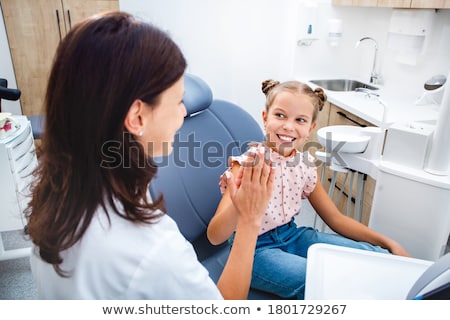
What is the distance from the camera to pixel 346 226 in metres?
1.24

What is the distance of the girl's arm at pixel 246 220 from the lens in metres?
0.83

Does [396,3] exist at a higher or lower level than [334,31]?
higher

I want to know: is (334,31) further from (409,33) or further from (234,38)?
(234,38)

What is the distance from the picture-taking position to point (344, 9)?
2904mm

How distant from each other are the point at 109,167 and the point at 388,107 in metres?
1.99

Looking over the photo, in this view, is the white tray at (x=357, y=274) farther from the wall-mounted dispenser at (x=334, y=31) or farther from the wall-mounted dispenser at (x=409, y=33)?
the wall-mounted dispenser at (x=334, y=31)

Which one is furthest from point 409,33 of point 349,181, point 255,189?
point 255,189

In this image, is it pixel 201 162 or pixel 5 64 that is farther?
pixel 5 64

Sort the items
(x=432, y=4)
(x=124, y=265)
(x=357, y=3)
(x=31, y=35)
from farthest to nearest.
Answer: (x=31, y=35), (x=357, y=3), (x=432, y=4), (x=124, y=265)

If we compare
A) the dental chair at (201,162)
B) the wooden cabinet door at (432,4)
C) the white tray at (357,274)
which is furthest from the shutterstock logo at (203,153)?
the wooden cabinet door at (432,4)

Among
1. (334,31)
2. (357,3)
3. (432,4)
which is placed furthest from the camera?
(334,31)

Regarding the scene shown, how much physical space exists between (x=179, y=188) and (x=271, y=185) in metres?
0.45

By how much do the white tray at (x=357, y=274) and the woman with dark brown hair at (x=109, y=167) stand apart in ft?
1.02
